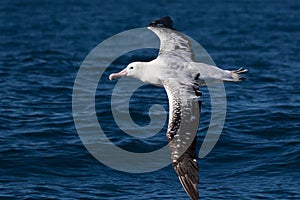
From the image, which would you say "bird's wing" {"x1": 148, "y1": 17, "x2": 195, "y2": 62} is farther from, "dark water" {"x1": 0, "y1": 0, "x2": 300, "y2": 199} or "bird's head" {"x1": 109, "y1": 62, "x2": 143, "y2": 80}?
"dark water" {"x1": 0, "y1": 0, "x2": 300, "y2": 199}

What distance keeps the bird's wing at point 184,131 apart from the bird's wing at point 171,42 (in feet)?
4.38

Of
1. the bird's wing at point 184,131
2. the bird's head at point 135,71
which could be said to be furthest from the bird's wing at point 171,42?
the bird's wing at point 184,131

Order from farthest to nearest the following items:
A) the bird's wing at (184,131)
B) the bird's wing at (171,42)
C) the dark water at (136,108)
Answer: the bird's wing at (171,42)
the dark water at (136,108)
the bird's wing at (184,131)

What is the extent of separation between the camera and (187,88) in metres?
10.1

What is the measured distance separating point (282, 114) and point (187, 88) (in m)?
5.65

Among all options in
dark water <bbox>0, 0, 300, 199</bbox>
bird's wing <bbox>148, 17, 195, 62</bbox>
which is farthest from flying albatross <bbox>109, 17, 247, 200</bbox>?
dark water <bbox>0, 0, 300, 199</bbox>

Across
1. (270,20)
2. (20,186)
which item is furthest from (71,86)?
(270,20)

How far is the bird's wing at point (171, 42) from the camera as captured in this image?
11.5 metres

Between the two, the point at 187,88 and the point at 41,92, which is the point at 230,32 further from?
the point at 187,88

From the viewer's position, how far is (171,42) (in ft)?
38.4

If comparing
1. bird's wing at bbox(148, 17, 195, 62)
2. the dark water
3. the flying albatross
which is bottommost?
the dark water

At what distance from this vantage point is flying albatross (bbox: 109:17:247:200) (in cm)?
906

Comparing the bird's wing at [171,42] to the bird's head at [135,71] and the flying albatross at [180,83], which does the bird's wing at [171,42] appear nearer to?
the flying albatross at [180,83]

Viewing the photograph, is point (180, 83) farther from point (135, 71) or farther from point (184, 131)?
point (184, 131)
